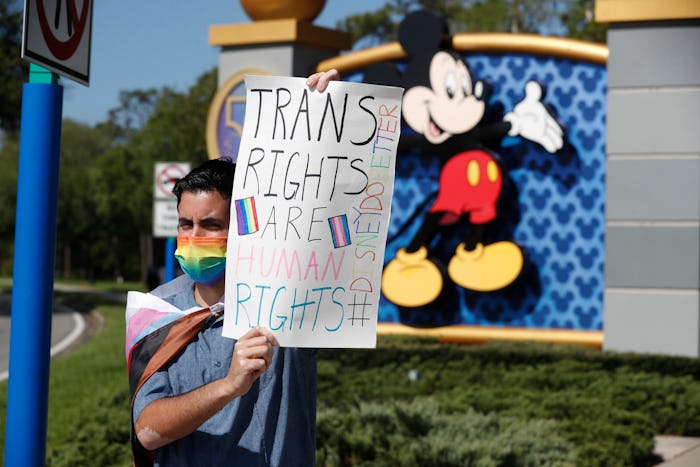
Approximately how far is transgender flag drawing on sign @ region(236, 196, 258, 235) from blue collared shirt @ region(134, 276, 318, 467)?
0.27 m

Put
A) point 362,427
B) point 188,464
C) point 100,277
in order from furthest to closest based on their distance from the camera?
point 100,277 < point 362,427 < point 188,464

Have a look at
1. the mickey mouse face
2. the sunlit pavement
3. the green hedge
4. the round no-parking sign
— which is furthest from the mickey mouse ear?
the round no-parking sign

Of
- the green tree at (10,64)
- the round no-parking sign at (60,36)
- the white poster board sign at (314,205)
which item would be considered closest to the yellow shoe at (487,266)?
the round no-parking sign at (60,36)

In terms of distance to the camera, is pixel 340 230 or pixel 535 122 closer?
pixel 340 230

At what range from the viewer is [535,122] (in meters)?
14.3

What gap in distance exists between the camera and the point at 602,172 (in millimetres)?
14086

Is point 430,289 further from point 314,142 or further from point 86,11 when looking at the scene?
point 314,142

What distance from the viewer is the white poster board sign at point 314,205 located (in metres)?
3.17

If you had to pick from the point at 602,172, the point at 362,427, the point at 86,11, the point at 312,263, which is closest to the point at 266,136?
the point at 312,263

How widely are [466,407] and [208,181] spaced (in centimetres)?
588

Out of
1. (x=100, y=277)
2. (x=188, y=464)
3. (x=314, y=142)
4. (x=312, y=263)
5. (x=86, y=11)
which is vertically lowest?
(x=100, y=277)

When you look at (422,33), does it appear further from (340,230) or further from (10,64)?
(10,64)

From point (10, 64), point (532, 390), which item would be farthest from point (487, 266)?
point (10, 64)

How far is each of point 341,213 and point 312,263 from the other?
17cm
